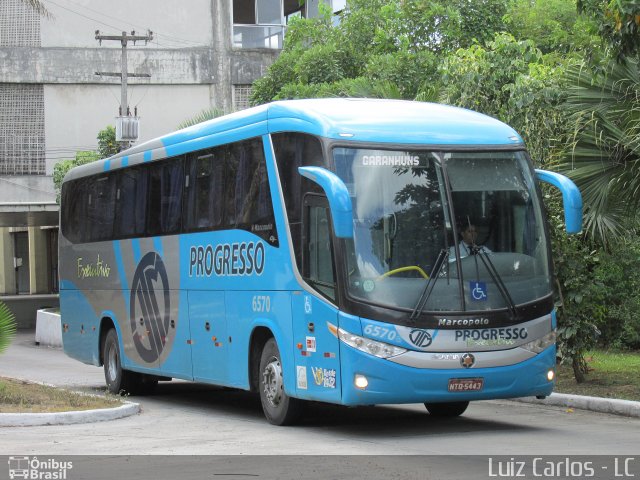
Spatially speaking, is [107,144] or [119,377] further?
[107,144]

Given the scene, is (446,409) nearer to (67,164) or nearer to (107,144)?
(107,144)

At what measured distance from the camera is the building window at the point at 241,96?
4566 centimetres

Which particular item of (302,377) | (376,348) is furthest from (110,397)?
(376,348)

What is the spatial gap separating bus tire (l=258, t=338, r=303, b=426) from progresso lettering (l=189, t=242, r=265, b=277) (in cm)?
97

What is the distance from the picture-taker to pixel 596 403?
15.3 metres

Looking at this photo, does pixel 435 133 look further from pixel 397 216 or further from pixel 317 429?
pixel 317 429

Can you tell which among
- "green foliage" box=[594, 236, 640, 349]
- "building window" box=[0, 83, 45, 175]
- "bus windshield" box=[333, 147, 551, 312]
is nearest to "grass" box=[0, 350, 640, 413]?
"green foliage" box=[594, 236, 640, 349]

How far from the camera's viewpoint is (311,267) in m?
13.3

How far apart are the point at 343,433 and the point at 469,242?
2.52 metres

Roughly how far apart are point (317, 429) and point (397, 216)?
2688 mm

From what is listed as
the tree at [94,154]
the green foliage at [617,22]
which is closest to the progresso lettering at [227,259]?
the green foliage at [617,22]

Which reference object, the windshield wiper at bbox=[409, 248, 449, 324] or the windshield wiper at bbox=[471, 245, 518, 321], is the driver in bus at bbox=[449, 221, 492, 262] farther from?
the windshield wiper at bbox=[409, 248, 449, 324]

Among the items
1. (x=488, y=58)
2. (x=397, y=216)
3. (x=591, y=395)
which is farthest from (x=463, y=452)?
(x=488, y=58)

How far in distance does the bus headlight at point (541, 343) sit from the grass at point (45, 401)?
5489 millimetres
